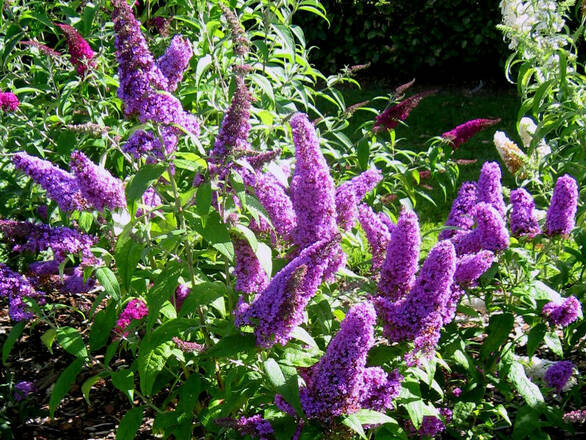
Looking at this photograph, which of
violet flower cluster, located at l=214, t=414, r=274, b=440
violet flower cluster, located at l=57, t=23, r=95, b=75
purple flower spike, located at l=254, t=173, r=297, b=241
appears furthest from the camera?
violet flower cluster, located at l=57, t=23, r=95, b=75

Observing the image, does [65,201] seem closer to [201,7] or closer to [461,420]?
[201,7]

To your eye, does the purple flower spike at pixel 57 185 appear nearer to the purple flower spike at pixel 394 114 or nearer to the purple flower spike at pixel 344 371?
the purple flower spike at pixel 344 371

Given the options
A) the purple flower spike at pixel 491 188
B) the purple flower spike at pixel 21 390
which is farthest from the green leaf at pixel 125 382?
the purple flower spike at pixel 491 188

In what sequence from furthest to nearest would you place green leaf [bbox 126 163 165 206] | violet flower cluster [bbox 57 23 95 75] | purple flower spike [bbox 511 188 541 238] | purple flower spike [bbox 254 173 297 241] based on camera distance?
violet flower cluster [bbox 57 23 95 75]
purple flower spike [bbox 511 188 541 238]
purple flower spike [bbox 254 173 297 241]
green leaf [bbox 126 163 165 206]

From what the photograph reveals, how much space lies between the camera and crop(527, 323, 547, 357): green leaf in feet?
8.73

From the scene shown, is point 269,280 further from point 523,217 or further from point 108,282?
point 523,217

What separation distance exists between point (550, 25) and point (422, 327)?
8.89 feet

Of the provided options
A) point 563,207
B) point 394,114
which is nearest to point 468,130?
point 394,114

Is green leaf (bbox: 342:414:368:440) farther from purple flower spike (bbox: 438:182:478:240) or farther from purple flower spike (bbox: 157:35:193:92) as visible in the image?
purple flower spike (bbox: 157:35:193:92)

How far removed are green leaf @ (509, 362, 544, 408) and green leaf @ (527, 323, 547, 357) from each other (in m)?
0.11

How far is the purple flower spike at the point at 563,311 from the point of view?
8.33 feet

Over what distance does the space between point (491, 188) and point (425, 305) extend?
867 millimetres

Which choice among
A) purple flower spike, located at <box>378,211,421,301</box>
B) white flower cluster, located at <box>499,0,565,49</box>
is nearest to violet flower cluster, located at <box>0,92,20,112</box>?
purple flower spike, located at <box>378,211,421,301</box>

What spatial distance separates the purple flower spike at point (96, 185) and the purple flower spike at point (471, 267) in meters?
1.16
